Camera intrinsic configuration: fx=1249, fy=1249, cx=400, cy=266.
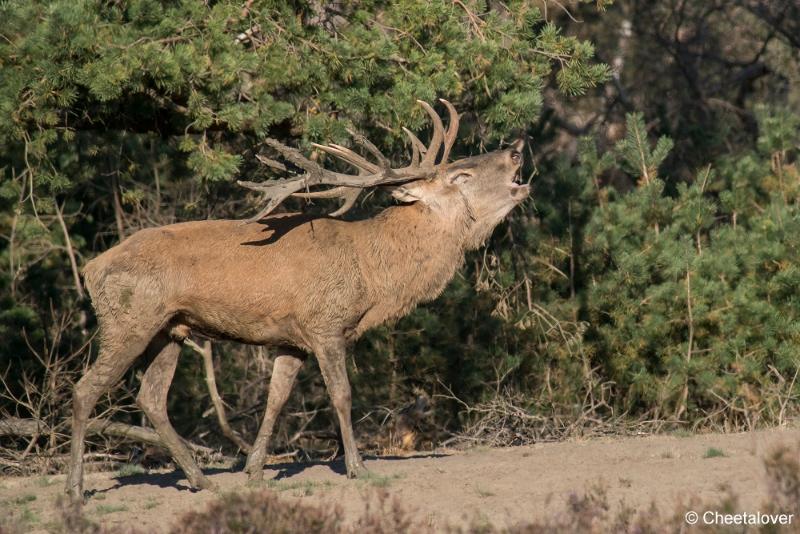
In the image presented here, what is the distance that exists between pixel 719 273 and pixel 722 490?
19.8 feet

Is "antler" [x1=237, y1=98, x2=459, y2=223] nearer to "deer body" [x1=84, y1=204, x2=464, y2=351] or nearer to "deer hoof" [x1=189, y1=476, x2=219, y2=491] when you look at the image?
"deer body" [x1=84, y1=204, x2=464, y2=351]

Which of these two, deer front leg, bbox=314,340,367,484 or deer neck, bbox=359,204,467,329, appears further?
deer neck, bbox=359,204,467,329

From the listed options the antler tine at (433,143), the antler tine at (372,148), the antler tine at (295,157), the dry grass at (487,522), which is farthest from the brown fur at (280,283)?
the dry grass at (487,522)

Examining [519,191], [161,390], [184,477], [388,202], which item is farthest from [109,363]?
[388,202]

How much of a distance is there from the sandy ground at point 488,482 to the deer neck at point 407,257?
136cm

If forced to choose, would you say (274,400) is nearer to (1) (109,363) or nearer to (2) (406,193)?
(1) (109,363)

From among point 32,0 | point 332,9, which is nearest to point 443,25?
point 332,9

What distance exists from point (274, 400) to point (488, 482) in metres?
2.04

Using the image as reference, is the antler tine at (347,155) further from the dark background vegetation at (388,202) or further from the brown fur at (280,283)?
the dark background vegetation at (388,202)

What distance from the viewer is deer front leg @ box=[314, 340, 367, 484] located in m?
9.72

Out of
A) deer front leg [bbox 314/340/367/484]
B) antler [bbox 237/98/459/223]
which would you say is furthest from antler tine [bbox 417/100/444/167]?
deer front leg [bbox 314/340/367/484]

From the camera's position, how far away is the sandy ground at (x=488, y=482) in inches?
322

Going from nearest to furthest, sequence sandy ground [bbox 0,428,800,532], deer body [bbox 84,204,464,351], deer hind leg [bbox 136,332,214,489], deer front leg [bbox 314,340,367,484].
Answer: sandy ground [bbox 0,428,800,532]
deer body [bbox 84,204,464,351]
deer front leg [bbox 314,340,367,484]
deer hind leg [bbox 136,332,214,489]

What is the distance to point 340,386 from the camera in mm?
9750
